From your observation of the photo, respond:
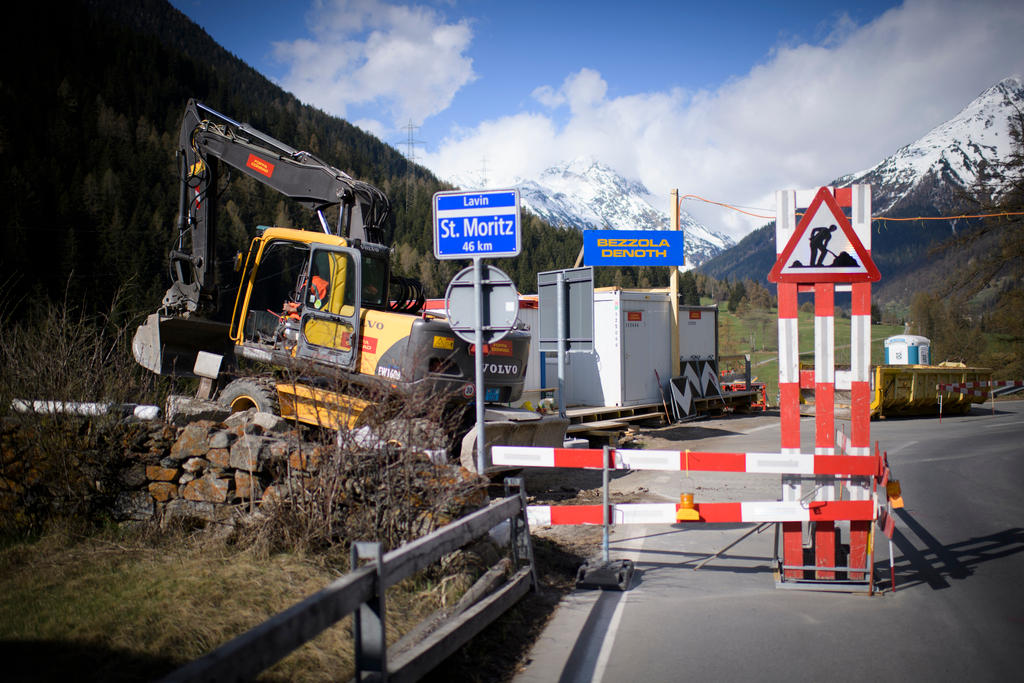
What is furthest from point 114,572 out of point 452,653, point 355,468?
point 452,653

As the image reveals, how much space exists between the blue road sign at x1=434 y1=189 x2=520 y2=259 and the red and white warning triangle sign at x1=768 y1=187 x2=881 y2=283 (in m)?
2.39

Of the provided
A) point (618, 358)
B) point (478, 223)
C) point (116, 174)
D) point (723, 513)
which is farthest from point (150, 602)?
point (116, 174)

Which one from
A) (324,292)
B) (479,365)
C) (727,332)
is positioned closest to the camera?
(479,365)

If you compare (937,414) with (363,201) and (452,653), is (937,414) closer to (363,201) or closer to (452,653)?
(363,201)

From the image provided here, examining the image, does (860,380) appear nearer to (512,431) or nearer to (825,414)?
(825,414)

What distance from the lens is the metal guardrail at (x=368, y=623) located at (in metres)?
2.35

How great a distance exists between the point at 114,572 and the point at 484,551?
2.68 metres

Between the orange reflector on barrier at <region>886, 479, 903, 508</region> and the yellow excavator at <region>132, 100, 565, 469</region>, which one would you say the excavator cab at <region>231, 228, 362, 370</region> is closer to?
the yellow excavator at <region>132, 100, 565, 469</region>

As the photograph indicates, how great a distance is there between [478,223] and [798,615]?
14.0 ft

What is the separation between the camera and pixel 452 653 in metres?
4.15

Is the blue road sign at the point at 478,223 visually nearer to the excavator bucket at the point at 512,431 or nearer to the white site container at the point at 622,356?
the excavator bucket at the point at 512,431

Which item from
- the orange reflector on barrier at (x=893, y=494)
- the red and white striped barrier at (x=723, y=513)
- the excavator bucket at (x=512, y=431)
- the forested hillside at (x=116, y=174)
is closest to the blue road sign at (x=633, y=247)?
the excavator bucket at (x=512, y=431)

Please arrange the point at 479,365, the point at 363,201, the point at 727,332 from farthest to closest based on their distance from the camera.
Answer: the point at 727,332
the point at 363,201
the point at 479,365

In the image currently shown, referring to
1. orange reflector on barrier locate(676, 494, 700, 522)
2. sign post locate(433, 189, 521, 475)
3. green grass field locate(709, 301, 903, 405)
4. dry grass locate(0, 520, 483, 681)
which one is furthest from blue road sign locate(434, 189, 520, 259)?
green grass field locate(709, 301, 903, 405)
